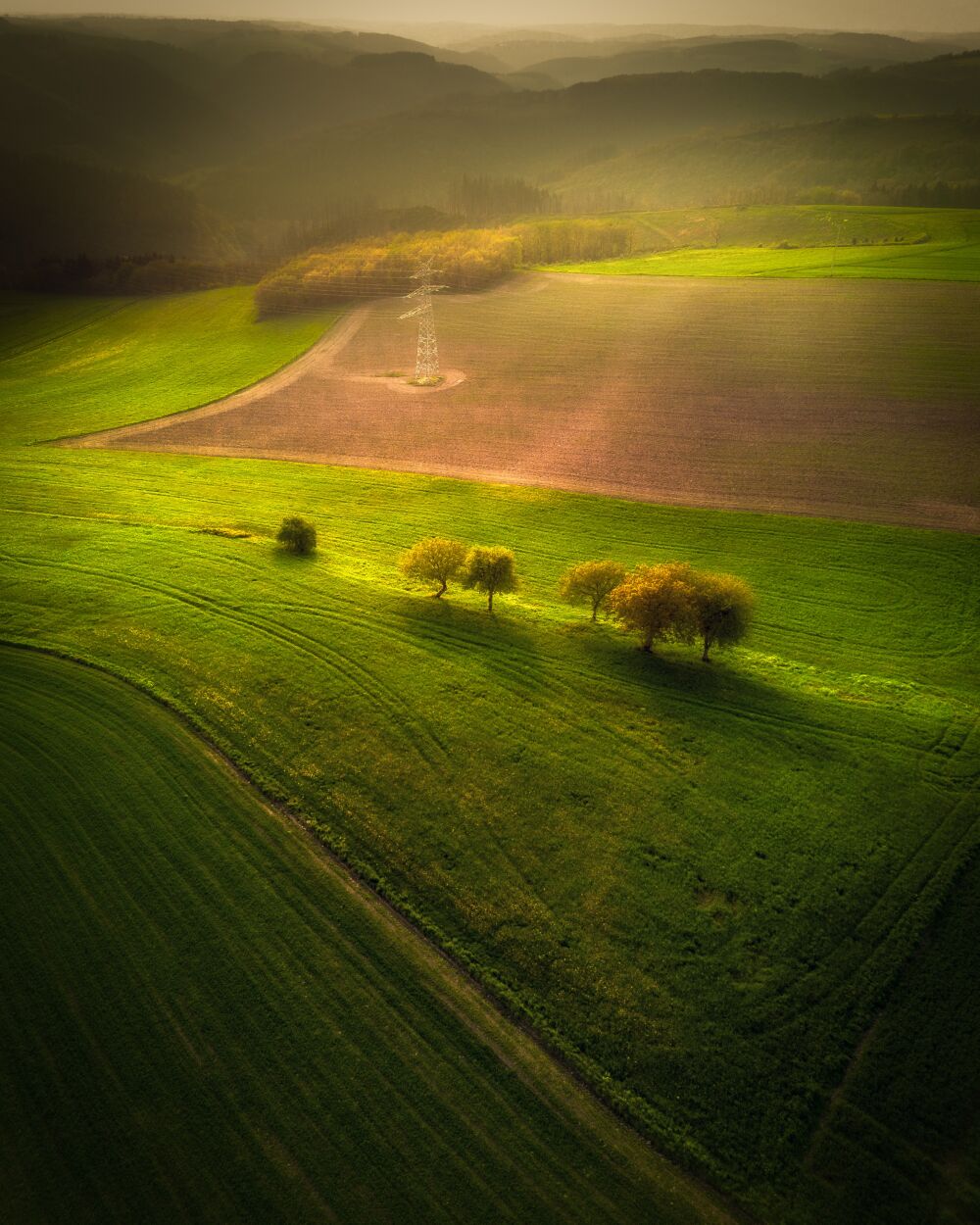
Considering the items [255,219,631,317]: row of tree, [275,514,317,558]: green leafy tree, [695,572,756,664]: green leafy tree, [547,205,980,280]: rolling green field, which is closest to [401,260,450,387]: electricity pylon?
[255,219,631,317]: row of tree

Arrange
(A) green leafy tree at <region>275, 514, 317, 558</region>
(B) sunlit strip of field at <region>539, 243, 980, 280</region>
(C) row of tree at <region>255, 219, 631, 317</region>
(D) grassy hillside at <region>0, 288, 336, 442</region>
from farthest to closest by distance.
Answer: (C) row of tree at <region>255, 219, 631, 317</region>, (B) sunlit strip of field at <region>539, 243, 980, 280</region>, (D) grassy hillside at <region>0, 288, 336, 442</region>, (A) green leafy tree at <region>275, 514, 317, 558</region>

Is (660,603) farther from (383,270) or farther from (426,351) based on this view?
(383,270)

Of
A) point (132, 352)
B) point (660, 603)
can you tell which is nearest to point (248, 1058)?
point (660, 603)

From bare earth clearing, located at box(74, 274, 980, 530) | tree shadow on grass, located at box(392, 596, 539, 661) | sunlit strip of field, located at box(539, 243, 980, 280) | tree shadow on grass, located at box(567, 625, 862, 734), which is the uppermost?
sunlit strip of field, located at box(539, 243, 980, 280)

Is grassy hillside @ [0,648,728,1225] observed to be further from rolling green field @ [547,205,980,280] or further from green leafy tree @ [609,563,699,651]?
rolling green field @ [547,205,980,280]

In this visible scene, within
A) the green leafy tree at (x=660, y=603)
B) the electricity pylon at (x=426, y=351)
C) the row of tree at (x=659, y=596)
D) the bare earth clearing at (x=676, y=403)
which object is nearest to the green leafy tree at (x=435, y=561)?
the row of tree at (x=659, y=596)

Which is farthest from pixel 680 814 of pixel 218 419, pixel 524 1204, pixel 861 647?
pixel 218 419

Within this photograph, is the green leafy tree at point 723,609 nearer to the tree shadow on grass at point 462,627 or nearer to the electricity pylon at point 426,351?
the tree shadow on grass at point 462,627

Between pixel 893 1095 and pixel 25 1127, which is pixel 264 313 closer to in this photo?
pixel 25 1127

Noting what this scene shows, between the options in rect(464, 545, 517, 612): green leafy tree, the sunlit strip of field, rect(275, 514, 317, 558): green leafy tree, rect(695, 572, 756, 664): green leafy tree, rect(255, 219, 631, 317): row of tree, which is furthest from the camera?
rect(255, 219, 631, 317): row of tree
